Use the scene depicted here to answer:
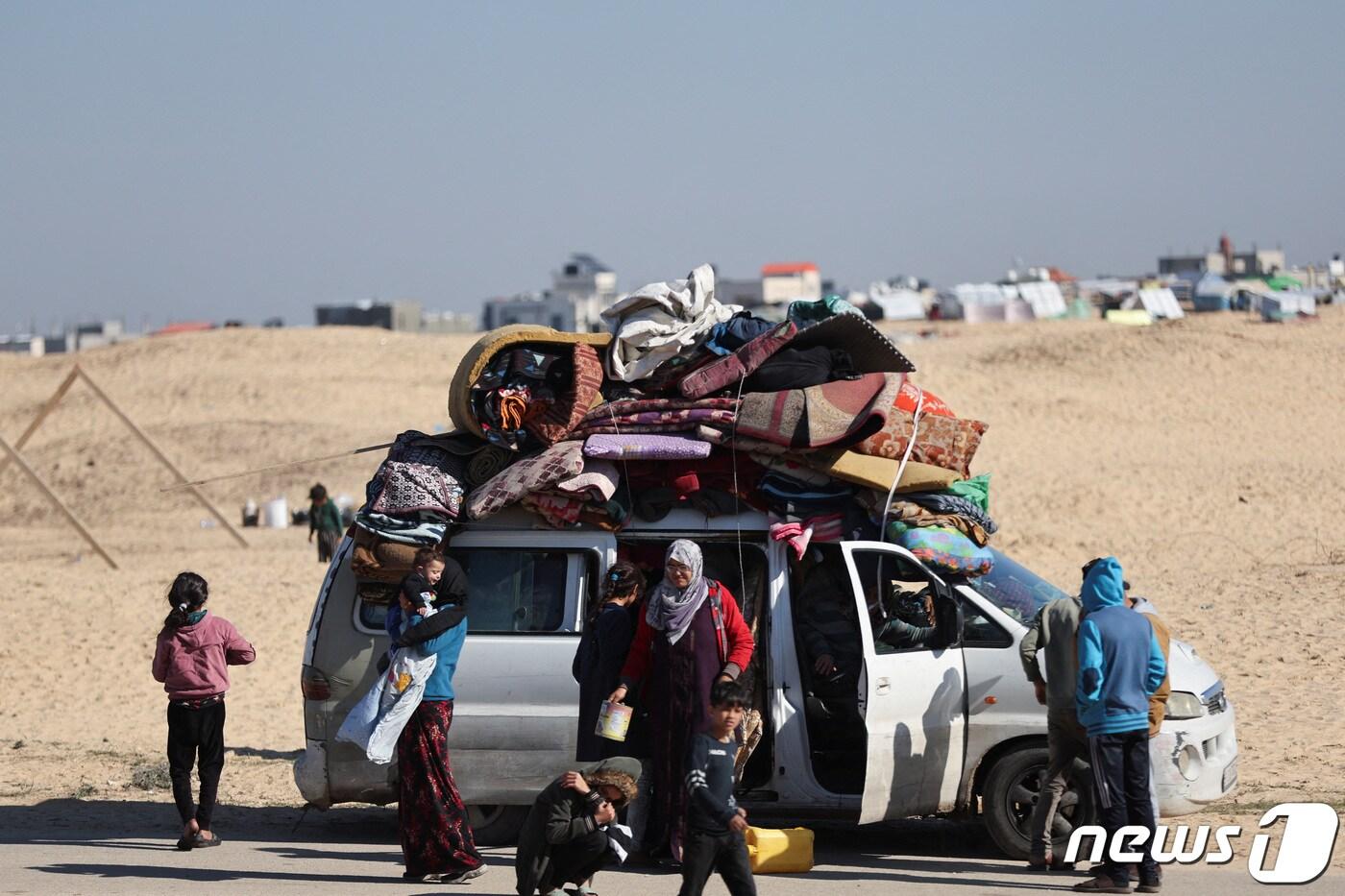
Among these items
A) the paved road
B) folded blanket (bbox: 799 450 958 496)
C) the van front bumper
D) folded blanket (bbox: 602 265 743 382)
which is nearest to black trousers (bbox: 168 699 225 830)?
the paved road

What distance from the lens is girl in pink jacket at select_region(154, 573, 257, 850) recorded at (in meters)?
9.29

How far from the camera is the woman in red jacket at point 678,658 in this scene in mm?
8109

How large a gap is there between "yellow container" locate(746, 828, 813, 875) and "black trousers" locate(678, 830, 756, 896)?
152cm

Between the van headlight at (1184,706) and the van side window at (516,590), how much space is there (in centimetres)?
306

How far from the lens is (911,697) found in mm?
8578

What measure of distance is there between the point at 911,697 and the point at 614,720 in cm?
156

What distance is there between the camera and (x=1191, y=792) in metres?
8.47

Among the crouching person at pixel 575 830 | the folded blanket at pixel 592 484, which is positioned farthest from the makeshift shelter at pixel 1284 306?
the crouching person at pixel 575 830

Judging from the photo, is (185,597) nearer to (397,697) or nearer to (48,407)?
(397,697)

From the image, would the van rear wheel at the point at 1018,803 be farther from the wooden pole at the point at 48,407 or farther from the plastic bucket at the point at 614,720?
the wooden pole at the point at 48,407

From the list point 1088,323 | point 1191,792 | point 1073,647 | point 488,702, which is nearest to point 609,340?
point 488,702

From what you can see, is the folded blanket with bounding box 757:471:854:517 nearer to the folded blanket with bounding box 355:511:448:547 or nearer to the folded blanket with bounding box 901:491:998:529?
the folded blanket with bounding box 901:491:998:529

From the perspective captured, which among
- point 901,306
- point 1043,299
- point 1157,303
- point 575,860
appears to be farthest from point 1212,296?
point 575,860

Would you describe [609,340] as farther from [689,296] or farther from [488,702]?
[488,702]
